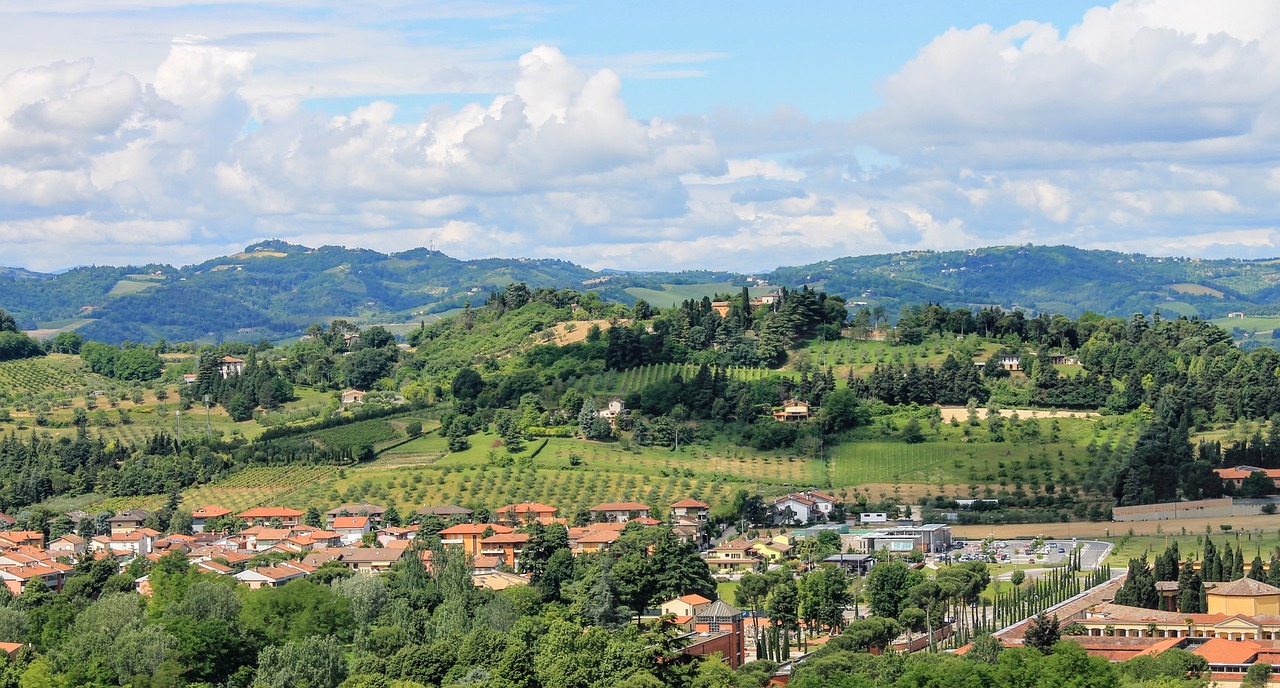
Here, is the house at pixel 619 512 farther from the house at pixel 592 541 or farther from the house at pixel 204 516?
the house at pixel 204 516

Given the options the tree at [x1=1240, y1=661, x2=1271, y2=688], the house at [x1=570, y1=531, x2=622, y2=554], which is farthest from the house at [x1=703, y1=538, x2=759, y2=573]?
the tree at [x1=1240, y1=661, x2=1271, y2=688]

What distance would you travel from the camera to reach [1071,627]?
176ft

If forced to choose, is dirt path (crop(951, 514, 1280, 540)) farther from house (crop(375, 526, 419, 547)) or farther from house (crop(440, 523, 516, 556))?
house (crop(375, 526, 419, 547))

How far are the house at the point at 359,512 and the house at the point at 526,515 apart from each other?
5961 millimetres

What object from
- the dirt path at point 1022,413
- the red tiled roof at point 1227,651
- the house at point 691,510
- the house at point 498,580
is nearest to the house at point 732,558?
the house at point 691,510

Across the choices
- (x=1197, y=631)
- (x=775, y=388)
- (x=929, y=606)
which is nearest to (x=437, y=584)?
(x=929, y=606)

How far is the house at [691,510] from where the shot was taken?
8025 cm

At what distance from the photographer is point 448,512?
8094cm

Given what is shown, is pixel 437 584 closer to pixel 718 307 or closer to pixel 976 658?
pixel 976 658

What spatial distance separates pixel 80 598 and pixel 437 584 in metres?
13.1

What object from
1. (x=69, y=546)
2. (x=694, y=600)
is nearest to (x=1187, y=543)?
(x=694, y=600)

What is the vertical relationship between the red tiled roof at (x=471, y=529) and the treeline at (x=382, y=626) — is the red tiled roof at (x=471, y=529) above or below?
below

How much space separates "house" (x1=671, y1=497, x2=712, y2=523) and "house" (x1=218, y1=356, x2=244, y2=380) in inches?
1881

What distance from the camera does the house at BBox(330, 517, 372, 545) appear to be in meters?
79.8
